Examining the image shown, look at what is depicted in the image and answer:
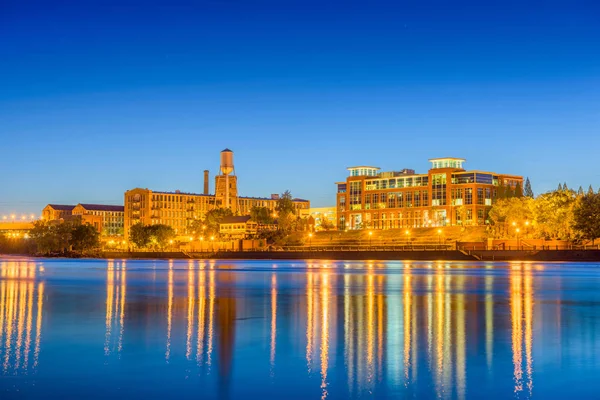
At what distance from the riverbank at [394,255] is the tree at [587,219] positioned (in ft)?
10.3

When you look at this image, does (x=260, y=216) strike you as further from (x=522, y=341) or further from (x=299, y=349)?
(x=299, y=349)

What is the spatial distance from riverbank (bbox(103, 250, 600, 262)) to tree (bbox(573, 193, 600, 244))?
10.3 ft

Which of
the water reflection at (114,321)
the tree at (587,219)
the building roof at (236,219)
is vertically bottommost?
the water reflection at (114,321)

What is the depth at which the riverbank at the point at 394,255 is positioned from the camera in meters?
118

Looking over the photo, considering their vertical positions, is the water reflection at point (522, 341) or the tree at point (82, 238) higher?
the tree at point (82, 238)

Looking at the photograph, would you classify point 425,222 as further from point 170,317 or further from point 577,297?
point 170,317

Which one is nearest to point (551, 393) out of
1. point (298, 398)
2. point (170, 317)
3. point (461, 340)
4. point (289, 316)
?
point (298, 398)

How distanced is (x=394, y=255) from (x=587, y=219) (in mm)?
37889

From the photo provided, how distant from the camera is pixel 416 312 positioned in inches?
1077

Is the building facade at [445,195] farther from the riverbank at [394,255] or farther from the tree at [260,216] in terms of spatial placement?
the riverbank at [394,255]

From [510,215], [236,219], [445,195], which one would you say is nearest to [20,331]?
[510,215]

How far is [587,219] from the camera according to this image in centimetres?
11488

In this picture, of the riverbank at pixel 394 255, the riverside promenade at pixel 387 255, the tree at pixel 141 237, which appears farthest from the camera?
the tree at pixel 141 237

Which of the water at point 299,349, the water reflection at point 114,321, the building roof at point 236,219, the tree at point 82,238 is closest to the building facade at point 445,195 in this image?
the building roof at point 236,219
